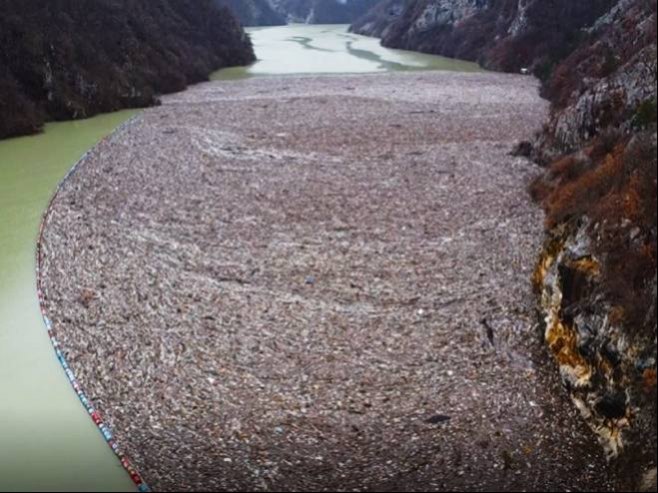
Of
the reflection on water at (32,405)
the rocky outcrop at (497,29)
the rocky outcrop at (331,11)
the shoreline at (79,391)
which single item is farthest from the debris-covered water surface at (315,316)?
the rocky outcrop at (331,11)

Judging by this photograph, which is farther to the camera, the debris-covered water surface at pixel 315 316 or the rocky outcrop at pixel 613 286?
the debris-covered water surface at pixel 315 316

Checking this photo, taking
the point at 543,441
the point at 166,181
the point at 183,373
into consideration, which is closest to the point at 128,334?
the point at 183,373

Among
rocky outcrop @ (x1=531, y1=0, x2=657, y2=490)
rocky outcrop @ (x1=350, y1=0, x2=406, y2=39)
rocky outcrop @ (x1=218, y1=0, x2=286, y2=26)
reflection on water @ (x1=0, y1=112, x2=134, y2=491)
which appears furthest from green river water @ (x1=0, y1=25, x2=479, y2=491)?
rocky outcrop @ (x1=218, y1=0, x2=286, y2=26)

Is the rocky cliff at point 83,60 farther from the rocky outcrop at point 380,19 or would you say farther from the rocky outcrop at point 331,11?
the rocky outcrop at point 331,11

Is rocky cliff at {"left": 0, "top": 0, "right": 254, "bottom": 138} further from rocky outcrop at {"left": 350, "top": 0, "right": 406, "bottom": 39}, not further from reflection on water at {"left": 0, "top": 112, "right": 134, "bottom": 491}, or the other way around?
rocky outcrop at {"left": 350, "top": 0, "right": 406, "bottom": 39}

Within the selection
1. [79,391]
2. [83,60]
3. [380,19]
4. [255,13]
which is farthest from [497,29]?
[255,13]
